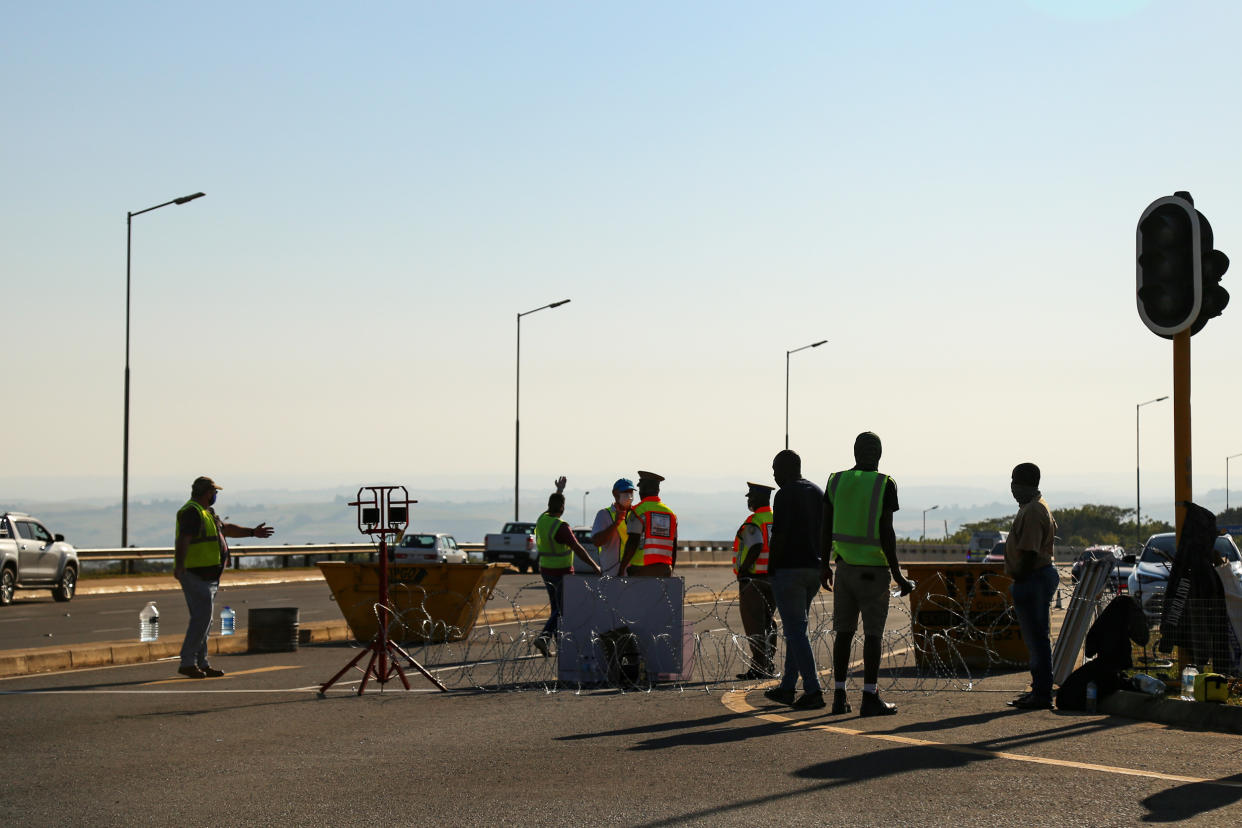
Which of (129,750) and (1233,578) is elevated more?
(1233,578)

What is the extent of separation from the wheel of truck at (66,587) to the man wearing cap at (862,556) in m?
23.8

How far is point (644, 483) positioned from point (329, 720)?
483 centimetres

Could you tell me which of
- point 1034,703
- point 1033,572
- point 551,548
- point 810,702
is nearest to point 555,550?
point 551,548

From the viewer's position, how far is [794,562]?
455 inches

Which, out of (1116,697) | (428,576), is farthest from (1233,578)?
(428,576)

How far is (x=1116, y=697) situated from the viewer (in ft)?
35.4

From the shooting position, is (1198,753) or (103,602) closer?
(1198,753)

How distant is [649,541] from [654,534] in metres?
0.08

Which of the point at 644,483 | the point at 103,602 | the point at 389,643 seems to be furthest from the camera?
the point at 103,602

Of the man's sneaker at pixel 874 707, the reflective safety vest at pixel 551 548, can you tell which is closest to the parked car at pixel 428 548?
the reflective safety vest at pixel 551 548

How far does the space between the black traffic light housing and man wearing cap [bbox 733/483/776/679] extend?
4.03 m

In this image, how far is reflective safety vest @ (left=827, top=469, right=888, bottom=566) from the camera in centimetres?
1088

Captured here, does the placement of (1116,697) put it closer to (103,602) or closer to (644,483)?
(644,483)

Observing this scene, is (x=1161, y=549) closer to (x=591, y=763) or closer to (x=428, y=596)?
(x=428, y=596)
